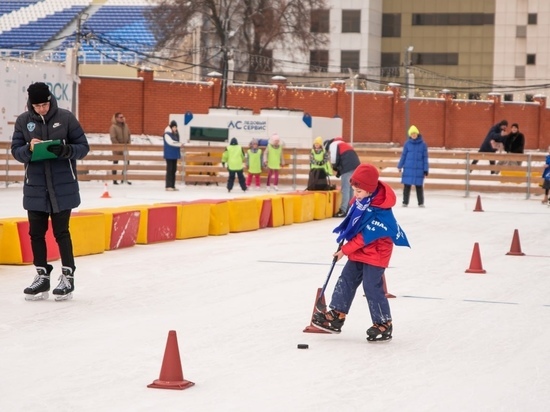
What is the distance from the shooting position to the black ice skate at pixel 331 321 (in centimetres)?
862

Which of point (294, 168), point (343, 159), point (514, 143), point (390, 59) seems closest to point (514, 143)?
point (514, 143)

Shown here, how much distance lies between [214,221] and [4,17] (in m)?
48.5

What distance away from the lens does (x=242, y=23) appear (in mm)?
63250

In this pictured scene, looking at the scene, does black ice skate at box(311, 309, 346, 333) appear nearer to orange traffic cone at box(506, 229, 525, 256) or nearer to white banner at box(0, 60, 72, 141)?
orange traffic cone at box(506, 229, 525, 256)

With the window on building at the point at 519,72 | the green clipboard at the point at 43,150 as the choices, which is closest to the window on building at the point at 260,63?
the window on building at the point at 519,72

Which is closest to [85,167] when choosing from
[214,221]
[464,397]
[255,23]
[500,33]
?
[214,221]

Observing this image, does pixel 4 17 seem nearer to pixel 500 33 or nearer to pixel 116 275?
pixel 500 33

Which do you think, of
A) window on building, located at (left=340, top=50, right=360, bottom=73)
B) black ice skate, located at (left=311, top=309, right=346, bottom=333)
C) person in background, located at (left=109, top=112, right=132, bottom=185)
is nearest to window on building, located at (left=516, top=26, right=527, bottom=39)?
window on building, located at (left=340, top=50, right=360, bottom=73)

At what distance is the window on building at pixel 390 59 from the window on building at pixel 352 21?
3.41 metres

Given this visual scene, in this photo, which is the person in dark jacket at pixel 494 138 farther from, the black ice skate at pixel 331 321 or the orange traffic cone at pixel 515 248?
the black ice skate at pixel 331 321

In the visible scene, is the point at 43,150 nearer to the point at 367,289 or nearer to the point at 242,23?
the point at 367,289

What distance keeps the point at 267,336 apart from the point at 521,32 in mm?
74103

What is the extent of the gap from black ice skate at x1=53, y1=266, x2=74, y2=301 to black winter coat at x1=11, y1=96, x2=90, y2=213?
572 mm

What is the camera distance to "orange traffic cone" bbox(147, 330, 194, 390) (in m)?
6.60
